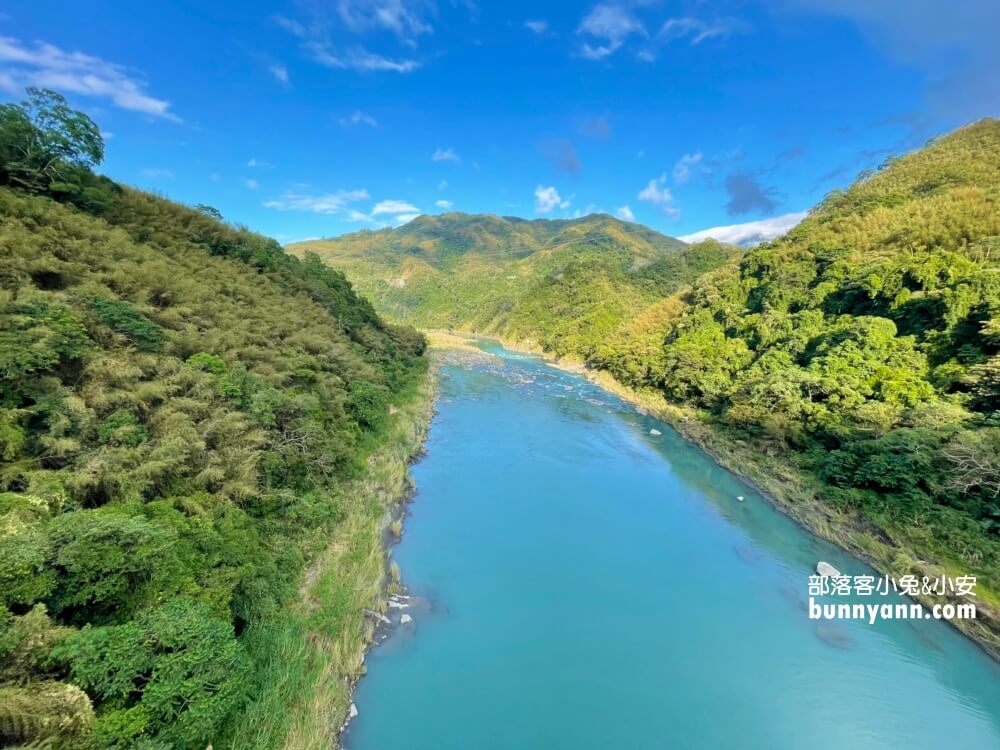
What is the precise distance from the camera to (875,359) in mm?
20391

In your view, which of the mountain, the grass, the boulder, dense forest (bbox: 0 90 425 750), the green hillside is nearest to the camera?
Answer: dense forest (bbox: 0 90 425 750)

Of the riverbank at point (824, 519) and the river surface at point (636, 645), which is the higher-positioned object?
the riverbank at point (824, 519)

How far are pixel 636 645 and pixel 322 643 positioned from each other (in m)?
6.98

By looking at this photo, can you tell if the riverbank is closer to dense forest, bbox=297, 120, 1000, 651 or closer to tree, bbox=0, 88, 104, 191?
dense forest, bbox=297, 120, 1000, 651

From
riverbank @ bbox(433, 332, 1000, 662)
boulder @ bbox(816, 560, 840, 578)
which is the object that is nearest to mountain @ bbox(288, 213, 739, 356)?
riverbank @ bbox(433, 332, 1000, 662)

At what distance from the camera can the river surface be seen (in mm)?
8258

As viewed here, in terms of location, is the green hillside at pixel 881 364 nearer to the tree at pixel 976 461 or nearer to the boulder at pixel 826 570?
the tree at pixel 976 461

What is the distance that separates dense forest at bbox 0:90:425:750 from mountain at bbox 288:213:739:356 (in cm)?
1779

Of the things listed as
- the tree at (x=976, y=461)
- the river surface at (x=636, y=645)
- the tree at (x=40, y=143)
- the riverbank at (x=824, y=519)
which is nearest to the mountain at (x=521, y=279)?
the tree at (x=40, y=143)

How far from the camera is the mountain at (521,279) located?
233 feet

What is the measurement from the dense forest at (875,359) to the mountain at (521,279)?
56.3 feet

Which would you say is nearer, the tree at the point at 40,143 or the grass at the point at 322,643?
the grass at the point at 322,643

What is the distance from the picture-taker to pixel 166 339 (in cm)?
1130

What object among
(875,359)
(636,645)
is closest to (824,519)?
(875,359)
